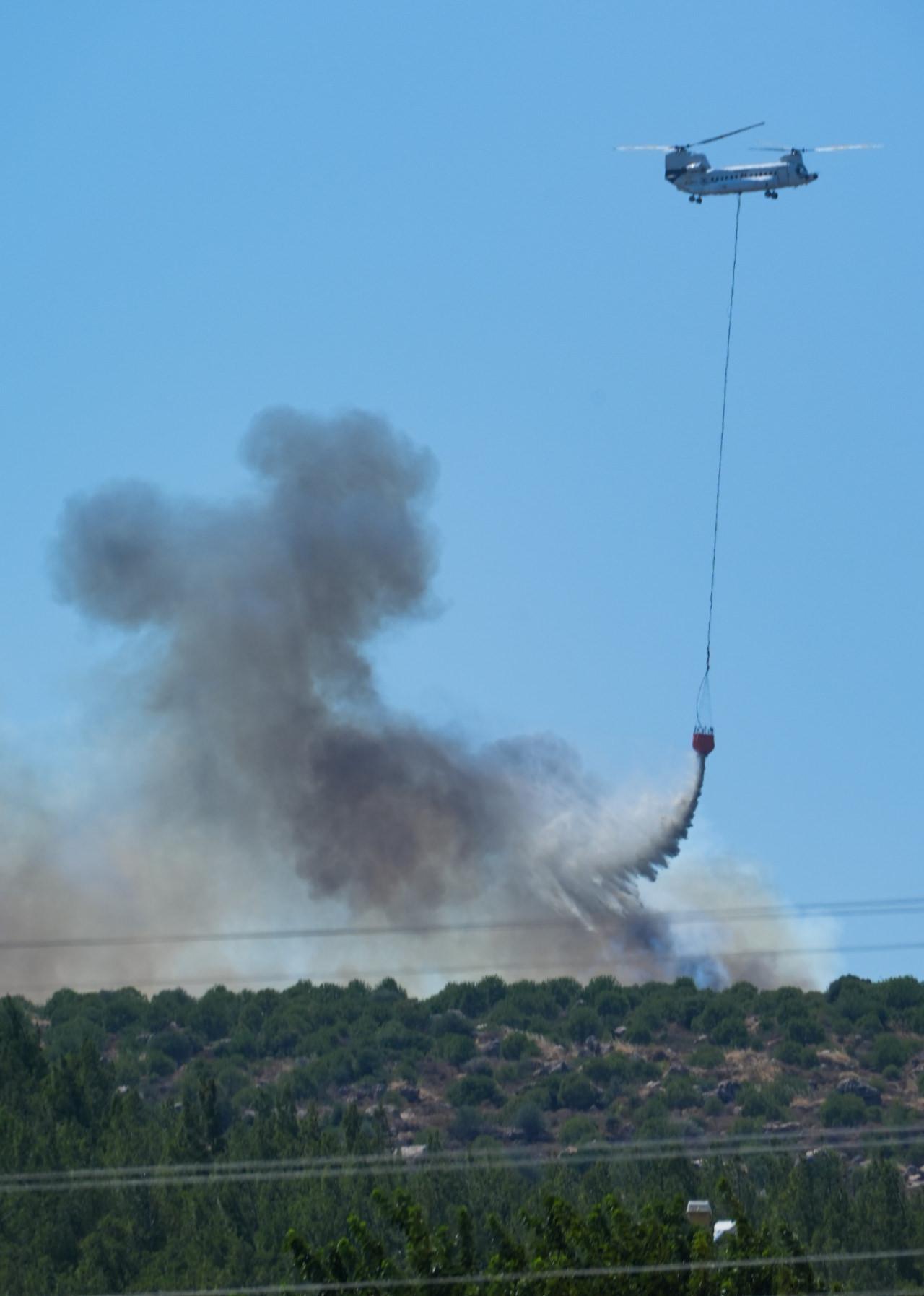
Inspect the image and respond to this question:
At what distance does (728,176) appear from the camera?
77438 mm

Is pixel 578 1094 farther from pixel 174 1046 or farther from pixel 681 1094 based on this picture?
pixel 174 1046

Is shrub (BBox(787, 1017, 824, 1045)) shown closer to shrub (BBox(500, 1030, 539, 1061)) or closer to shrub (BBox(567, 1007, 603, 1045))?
shrub (BBox(567, 1007, 603, 1045))

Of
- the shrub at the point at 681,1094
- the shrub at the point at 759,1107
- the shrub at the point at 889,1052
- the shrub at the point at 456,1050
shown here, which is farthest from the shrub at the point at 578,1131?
the shrub at the point at 889,1052

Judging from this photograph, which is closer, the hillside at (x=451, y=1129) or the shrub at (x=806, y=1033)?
the hillside at (x=451, y=1129)

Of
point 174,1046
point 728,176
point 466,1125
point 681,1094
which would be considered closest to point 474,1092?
point 466,1125

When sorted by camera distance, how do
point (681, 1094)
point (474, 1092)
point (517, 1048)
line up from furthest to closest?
point (517, 1048), point (474, 1092), point (681, 1094)

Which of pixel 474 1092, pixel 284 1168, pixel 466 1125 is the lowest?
pixel 284 1168

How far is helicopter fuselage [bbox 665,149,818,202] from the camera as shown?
7619 cm

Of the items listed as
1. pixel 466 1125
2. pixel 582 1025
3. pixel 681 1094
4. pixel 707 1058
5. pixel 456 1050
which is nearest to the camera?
pixel 466 1125

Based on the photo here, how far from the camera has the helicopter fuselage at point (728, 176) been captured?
76.2 meters

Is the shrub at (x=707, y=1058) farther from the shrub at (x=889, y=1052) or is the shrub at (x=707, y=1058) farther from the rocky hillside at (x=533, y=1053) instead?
the shrub at (x=889, y=1052)

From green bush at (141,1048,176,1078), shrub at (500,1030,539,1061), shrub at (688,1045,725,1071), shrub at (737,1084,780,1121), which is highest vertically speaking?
shrub at (500,1030,539,1061)

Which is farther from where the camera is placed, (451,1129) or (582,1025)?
(582,1025)

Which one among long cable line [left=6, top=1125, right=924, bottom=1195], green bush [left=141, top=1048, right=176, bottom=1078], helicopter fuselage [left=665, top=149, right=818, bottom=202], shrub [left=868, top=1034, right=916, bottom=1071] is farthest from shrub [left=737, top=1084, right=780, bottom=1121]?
helicopter fuselage [left=665, top=149, right=818, bottom=202]
